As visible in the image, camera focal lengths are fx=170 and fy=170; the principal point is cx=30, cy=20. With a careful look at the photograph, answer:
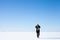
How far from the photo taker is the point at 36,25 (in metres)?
20.5

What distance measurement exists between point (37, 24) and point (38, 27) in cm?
51

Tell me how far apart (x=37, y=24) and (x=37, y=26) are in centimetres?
30

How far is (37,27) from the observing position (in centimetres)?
2020

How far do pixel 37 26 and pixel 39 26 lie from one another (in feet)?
0.80

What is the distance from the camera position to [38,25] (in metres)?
20.4

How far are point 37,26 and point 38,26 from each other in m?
0.13

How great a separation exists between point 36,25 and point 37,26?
235mm

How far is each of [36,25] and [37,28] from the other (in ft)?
1.57

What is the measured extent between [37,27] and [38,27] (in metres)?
0.13

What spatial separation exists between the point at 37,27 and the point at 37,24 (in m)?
0.46

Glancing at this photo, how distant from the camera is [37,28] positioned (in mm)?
20172

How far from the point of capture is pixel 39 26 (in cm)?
2034

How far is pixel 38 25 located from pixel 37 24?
0.22 meters

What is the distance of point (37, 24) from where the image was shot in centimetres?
2050
